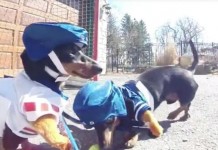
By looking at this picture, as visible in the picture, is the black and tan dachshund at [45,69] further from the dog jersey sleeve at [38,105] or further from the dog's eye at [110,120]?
the dog's eye at [110,120]

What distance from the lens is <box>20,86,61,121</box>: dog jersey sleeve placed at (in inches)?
67.1

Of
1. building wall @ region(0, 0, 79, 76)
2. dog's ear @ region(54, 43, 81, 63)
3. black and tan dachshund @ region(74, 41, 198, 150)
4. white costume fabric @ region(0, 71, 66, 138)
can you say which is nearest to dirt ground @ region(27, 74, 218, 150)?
black and tan dachshund @ region(74, 41, 198, 150)

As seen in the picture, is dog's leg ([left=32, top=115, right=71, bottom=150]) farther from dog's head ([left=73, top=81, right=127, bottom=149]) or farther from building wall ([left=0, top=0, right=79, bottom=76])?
building wall ([left=0, top=0, right=79, bottom=76])

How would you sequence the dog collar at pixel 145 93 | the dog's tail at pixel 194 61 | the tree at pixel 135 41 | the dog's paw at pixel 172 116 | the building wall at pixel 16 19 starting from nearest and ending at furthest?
the dog collar at pixel 145 93, the dog's paw at pixel 172 116, the dog's tail at pixel 194 61, the building wall at pixel 16 19, the tree at pixel 135 41

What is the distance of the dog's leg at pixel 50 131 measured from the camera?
1662mm

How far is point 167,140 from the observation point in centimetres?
297

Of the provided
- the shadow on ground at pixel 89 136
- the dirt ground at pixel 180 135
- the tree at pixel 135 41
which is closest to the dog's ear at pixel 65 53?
the dirt ground at pixel 180 135

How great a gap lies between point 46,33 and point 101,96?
94cm

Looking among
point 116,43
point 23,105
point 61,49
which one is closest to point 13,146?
point 23,105

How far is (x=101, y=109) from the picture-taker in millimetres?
2592

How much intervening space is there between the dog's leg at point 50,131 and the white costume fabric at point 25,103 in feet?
0.09

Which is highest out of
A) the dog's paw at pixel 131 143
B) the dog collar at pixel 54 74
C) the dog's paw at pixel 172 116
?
the dog collar at pixel 54 74

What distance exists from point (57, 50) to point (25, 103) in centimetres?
32

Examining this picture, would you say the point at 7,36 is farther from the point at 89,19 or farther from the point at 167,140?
the point at 167,140
